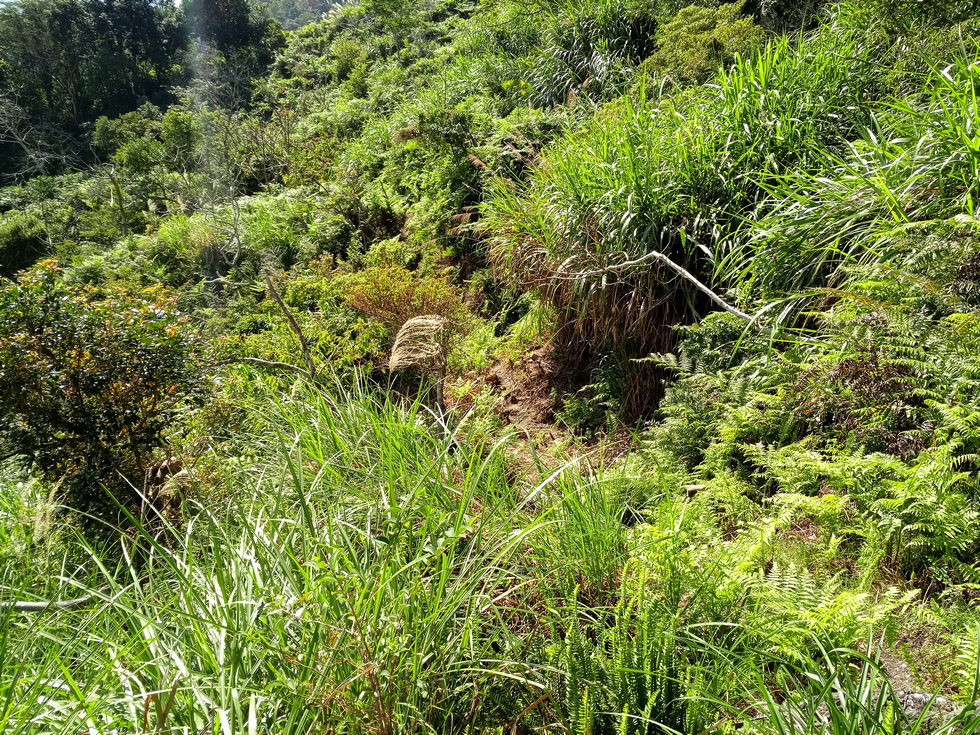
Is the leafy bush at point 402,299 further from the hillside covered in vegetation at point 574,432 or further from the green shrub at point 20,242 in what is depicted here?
the green shrub at point 20,242

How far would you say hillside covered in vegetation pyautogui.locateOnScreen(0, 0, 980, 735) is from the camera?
1.85 meters

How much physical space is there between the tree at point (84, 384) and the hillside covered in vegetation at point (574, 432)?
21 mm

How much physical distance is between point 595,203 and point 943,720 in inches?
154

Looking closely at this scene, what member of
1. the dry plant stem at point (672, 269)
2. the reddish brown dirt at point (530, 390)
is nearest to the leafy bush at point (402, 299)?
the reddish brown dirt at point (530, 390)

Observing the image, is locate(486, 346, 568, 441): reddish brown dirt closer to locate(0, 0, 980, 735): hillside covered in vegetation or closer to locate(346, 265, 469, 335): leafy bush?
locate(0, 0, 980, 735): hillside covered in vegetation

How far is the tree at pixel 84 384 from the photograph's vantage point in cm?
399

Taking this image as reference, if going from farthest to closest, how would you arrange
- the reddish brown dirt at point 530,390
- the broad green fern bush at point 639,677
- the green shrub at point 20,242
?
1. the green shrub at point 20,242
2. the reddish brown dirt at point 530,390
3. the broad green fern bush at point 639,677

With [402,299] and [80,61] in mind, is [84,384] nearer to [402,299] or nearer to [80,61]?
[402,299]

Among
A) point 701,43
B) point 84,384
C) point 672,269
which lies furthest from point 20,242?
point 672,269

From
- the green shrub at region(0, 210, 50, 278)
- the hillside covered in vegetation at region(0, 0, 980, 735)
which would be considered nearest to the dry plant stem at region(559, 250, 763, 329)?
the hillside covered in vegetation at region(0, 0, 980, 735)

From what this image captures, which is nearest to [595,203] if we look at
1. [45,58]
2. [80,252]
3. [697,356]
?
[697,356]

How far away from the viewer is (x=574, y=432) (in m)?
4.88

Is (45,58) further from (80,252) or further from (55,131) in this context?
(80,252)

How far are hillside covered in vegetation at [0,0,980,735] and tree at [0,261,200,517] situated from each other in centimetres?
2
